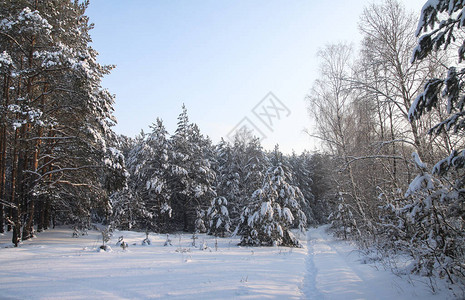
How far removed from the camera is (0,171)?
11.8 metres

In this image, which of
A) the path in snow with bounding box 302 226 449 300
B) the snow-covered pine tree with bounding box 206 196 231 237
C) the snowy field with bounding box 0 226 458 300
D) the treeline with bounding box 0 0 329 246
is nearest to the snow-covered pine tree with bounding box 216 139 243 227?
the treeline with bounding box 0 0 329 246

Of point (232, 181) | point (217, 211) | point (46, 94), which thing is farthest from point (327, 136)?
point (46, 94)

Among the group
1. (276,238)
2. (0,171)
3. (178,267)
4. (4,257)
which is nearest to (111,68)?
(0,171)

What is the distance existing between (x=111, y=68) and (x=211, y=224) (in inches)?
500

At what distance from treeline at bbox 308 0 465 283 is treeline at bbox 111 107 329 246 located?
177 inches

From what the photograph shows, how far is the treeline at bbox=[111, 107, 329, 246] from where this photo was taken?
14.7 m

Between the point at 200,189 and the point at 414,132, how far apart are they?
719 inches

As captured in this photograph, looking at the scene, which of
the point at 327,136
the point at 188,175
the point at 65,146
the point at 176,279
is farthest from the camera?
the point at 188,175

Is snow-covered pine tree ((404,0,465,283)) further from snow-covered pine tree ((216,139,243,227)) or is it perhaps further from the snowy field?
snow-covered pine tree ((216,139,243,227))

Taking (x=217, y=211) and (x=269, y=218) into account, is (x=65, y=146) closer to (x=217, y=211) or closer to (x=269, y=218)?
(x=217, y=211)

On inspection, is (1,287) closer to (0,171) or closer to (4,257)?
(4,257)

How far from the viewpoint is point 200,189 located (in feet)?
77.0

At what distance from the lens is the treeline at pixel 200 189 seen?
14.7 meters

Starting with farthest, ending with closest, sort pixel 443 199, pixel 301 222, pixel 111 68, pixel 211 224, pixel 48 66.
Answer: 1. pixel 211 224
2. pixel 301 222
3. pixel 111 68
4. pixel 48 66
5. pixel 443 199
